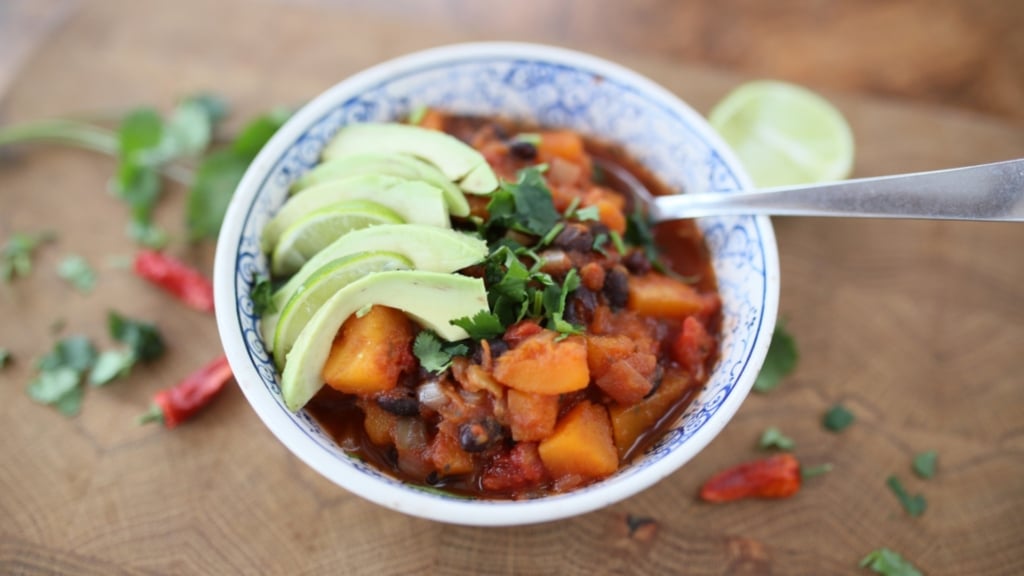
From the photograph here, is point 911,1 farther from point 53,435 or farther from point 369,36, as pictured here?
point 53,435

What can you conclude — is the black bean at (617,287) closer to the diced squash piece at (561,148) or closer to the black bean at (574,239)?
the black bean at (574,239)

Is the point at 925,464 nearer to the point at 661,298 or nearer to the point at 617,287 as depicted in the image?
the point at 661,298

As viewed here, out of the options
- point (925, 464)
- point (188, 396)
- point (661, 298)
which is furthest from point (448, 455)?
point (925, 464)

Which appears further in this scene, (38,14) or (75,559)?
(38,14)

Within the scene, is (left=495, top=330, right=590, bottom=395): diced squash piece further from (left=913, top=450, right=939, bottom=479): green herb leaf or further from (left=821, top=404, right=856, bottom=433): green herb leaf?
(left=913, top=450, right=939, bottom=479): green herb leaf

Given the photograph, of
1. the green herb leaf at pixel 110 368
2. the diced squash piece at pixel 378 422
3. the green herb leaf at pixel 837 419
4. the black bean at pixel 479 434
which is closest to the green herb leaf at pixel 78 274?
the green herb leaf at pixel 110 368

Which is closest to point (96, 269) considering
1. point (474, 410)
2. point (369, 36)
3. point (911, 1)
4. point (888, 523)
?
point (369, 36)
